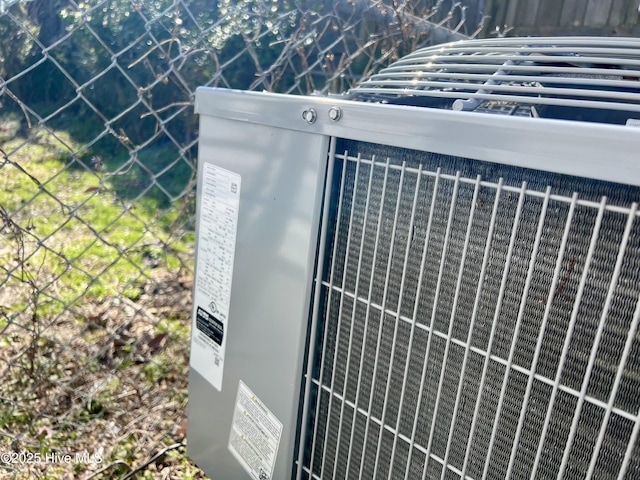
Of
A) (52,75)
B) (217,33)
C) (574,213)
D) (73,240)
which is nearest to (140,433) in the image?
(73,240)

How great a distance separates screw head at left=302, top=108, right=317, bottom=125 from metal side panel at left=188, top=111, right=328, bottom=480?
26mm

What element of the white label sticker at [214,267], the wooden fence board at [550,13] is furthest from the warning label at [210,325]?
the wooden fence board at [550,13]

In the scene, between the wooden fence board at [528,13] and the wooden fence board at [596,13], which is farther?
the wooden fence board at [528,13]

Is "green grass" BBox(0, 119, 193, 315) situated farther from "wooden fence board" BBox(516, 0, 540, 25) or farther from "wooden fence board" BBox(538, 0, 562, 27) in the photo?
"wooden fence board" BBox(538, 0, 562, 27)

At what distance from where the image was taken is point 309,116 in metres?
0.95

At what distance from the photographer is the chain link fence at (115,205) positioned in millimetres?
1740

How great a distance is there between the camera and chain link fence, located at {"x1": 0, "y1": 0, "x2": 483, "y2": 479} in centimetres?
174

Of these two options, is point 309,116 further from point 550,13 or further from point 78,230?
point 550,13

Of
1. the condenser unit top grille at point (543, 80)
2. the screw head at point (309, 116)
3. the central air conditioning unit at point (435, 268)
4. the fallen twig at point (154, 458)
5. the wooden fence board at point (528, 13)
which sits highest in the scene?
the wooden fence board at point (528, 13)

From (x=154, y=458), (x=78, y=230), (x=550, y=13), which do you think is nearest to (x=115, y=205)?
(x=78, y=230)

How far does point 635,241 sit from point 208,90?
0.91 m

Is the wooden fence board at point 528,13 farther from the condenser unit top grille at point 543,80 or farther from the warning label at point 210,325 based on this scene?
the warning label at point 210,325

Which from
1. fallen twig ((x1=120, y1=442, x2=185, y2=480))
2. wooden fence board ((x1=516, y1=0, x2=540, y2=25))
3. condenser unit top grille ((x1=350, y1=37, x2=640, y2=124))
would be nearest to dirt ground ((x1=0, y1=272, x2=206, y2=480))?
fallen twig ((x1=120, y1=442, x2=185, y2=480))

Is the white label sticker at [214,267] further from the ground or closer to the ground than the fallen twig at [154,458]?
further from the ground
